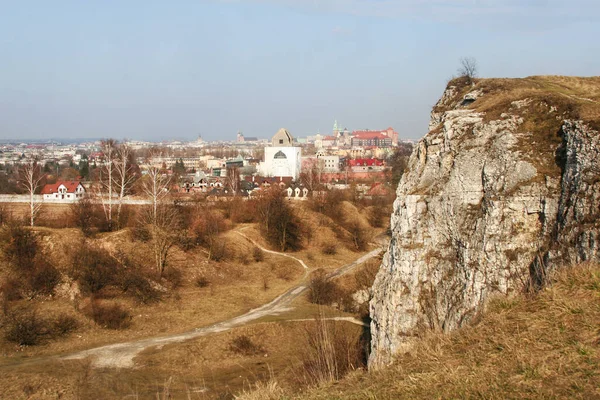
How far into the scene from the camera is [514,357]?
7504 millimetres

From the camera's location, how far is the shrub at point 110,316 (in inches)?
1000

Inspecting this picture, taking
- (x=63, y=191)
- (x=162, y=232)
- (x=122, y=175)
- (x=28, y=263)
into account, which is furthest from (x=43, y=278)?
(x=63, y=191)


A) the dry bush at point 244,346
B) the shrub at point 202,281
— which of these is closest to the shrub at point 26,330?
the dry bush at point 244,346

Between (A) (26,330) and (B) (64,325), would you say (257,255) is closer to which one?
(B) (64,325)

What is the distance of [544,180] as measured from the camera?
570 inches

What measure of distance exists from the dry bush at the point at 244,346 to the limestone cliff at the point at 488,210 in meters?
7.31

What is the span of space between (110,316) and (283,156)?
55.7 m

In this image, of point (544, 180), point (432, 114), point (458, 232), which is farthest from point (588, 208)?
point (432, 114)

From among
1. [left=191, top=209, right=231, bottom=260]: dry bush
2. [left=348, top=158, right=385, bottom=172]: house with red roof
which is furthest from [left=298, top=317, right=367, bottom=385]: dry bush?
[left=348, top=158, right=385, bottom=172]: house with red roof

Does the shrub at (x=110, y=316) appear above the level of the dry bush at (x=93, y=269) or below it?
below

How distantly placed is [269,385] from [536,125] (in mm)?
11627

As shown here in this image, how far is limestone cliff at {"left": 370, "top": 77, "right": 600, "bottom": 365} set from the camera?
13289 mm

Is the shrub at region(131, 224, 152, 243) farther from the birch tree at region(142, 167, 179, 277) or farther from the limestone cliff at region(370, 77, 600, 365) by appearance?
the limestone cliff at region(370, 77, 600, 365)

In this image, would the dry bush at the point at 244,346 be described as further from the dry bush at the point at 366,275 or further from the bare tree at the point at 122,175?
the bare tree at the point at 122,175
